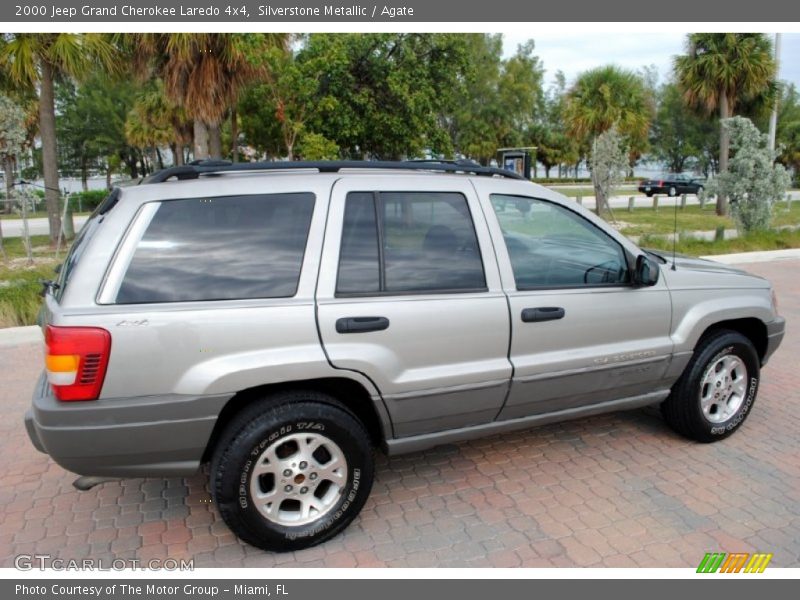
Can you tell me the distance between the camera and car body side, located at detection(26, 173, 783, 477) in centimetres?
262

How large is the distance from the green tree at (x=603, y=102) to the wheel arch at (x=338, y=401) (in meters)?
21.1

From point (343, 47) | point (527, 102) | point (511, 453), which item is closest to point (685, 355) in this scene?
point (511, 453)

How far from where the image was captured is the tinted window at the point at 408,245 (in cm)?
303

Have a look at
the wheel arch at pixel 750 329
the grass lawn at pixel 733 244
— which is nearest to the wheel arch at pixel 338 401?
the wheel arch at pixel 750 329

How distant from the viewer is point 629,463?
12.7ft

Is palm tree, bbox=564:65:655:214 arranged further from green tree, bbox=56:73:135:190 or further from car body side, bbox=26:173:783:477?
green tree, bbox=56:73:135:190

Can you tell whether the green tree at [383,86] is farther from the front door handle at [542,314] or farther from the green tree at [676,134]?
the green tree at [676,134]

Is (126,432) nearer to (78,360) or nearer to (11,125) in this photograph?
(78,360)

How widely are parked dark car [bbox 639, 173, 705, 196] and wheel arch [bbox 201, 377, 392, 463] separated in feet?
112

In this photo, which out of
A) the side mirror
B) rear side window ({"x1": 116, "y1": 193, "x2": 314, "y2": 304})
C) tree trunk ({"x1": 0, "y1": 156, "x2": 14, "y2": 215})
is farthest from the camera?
tree trunk ({"x1": 0, "y1": 156, "x2": 14, "y2": 215})

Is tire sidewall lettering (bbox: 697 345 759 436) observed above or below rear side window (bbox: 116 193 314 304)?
below

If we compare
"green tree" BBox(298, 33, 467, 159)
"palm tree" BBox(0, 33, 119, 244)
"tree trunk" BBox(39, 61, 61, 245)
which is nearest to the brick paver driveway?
"palm tree" BBox(0, 33, 119, 244)

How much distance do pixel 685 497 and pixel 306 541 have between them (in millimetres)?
2141

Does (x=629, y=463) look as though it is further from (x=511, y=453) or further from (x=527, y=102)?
(x=527, y=102)
